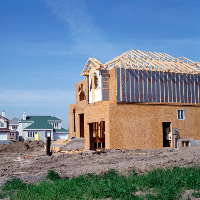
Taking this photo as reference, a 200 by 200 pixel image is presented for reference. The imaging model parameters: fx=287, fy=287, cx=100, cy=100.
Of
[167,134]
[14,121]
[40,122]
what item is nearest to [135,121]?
[167,134]

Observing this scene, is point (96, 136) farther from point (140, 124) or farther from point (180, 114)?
point (180, 114)

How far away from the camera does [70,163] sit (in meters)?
18.5

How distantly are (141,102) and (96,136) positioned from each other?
5.94m

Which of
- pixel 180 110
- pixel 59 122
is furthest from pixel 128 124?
pixel 59 122

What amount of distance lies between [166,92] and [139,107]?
3.37 metres

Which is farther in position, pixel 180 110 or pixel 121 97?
pixel 180 110

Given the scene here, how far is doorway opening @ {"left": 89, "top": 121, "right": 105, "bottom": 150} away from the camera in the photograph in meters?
27.5

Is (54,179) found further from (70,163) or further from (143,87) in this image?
(143,87)

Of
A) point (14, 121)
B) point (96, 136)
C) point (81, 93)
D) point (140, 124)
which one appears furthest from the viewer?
point (14, 121)

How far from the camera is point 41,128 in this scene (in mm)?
59406

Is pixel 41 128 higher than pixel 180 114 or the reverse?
the reverse

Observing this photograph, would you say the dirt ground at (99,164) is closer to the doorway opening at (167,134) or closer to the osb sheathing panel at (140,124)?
the osb sheathing panel at (140,124)

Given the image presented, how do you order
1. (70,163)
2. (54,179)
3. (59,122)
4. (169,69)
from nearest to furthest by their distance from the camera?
(54,179)
(70,163)
(169,69)
(59,122)

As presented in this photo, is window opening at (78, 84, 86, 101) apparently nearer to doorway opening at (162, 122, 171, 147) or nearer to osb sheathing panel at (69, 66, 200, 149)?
osb sheathing panel at (69, 66, 200, 149)
